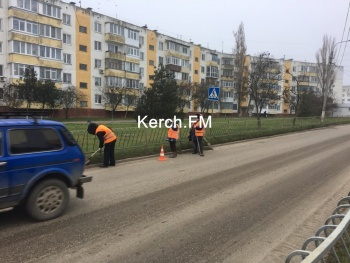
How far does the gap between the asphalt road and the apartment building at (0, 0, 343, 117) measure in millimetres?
23536

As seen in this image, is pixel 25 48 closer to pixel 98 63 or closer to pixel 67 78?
pixel 67 78

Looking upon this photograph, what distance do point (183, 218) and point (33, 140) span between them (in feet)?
8.93

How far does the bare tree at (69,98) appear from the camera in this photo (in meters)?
42.3

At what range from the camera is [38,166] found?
5113 mm

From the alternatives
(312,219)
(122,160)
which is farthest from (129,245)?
(122,160)

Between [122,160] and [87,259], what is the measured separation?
7.29 metres

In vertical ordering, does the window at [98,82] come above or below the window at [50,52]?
below

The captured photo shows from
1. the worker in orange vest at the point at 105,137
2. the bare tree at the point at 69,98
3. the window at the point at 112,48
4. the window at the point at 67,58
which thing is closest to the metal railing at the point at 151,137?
the worker in orange vest at the point at 105,137

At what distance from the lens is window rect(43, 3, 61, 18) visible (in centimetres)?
4272

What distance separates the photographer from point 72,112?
46750 mm

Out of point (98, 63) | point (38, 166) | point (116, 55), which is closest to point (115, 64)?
point (116, 55)

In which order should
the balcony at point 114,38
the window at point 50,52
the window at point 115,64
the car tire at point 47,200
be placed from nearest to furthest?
the car tire at point 47,200 → the window at point 50,52 → the balcony at point 114,38 → the window at point 115,64

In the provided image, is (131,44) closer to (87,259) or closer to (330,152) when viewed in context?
(330,152)

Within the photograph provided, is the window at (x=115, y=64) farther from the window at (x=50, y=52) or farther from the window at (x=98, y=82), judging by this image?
the window at (x=50, y=52)
